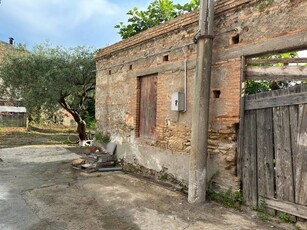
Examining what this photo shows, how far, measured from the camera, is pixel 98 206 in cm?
441

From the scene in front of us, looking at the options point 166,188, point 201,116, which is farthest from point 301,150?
point 166,188

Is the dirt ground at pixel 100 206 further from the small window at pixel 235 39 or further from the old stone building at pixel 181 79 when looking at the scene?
the small window at pixel 235 39

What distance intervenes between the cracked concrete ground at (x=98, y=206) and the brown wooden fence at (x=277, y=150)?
1.60 ft

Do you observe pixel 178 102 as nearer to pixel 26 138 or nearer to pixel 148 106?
pixel 148 106

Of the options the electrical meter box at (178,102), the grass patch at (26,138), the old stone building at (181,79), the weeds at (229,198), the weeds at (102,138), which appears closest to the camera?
the old stone building at (181,79)

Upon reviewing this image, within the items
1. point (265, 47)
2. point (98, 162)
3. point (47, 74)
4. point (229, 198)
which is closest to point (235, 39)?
point (265, 47)

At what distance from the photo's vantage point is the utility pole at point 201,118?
14.7 ft

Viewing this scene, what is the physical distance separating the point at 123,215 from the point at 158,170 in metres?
2.19

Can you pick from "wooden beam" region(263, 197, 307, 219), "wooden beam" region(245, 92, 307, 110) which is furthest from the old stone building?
"wooden beam" region(263, 197, 307, 219)

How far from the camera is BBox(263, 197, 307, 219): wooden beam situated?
3484 millimetres

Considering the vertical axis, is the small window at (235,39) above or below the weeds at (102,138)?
above

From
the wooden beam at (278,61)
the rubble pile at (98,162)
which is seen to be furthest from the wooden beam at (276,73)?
the rubble pile at (98,162)

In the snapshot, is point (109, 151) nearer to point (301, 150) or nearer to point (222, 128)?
point (222, 128)

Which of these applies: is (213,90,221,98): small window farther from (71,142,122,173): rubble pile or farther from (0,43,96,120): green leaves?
(0,43,96,120): green leaves
